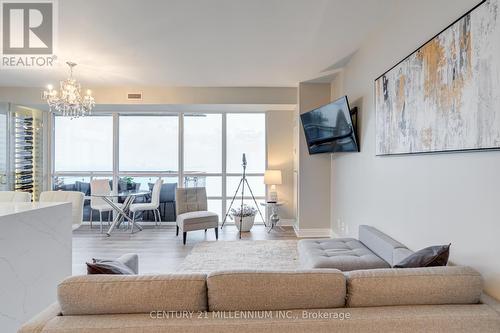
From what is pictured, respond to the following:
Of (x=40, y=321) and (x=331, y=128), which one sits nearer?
(x=40, y=321)

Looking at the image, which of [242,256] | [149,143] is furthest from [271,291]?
[149,143]

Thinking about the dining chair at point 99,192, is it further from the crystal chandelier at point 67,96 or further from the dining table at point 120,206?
the crystal chandelier at point 67,96

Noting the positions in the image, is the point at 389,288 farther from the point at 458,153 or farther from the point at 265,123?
the point at 265,123

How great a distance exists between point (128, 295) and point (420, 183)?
2.04m

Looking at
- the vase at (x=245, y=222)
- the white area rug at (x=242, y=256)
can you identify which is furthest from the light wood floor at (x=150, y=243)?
the white area rug at (x=242, y=256)

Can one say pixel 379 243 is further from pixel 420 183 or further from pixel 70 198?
pixel 70 198

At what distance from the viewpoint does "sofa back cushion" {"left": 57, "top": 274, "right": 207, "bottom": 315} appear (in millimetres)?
1161

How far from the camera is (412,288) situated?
122 cm

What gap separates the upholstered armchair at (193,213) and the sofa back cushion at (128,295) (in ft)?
11.0

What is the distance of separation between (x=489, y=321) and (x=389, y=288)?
38 cm

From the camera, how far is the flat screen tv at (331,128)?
3.39 metres

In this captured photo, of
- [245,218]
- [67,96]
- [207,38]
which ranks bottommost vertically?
[245,218]

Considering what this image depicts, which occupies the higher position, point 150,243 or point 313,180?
point 313,180

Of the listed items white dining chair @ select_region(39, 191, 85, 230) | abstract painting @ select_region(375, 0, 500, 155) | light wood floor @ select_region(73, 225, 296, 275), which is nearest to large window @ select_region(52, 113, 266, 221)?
light wood floor @ select_region(73, 225, 296, 275)
